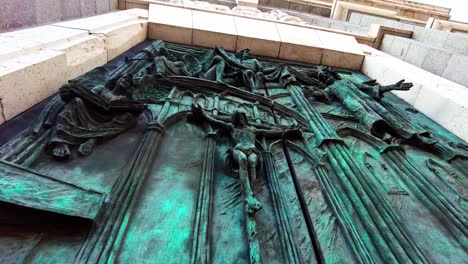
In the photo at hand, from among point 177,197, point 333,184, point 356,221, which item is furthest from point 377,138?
point 177,197

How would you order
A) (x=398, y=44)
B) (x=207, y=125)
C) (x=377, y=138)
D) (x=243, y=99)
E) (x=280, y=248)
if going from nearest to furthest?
(x=280, y=248)
(x=207, y=125)
(x=377, y=138)
(x=243, y=99)
(x=398, y=44)

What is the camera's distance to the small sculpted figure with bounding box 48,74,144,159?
2.49 meters

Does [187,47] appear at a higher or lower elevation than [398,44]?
lower

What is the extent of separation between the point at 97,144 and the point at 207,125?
1138mm

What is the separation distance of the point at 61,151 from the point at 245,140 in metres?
1.51

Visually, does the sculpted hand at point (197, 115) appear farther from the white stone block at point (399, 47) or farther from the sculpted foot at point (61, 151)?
the white stone block at point (399, 47)

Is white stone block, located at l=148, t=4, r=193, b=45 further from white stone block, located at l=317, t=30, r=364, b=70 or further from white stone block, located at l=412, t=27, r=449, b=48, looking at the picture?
white stone block, located at l=412, t=27, r=449, b=48

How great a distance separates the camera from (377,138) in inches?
148

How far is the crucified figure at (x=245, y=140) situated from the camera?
2.31 m

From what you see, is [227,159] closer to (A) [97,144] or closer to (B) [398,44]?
(A) [97,144]

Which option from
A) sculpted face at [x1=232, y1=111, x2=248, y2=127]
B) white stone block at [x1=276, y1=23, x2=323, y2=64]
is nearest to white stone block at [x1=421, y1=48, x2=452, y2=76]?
white stone block at [x1=276, y1=23, x2=323, y2=64]

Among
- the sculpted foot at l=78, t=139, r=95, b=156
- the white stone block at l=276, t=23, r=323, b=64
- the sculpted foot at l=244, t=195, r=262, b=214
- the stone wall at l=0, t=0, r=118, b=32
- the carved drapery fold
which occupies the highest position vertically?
the stone wall at l=0, t=0, r=118, b=32

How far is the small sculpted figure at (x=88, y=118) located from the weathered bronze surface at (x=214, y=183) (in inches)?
0.5

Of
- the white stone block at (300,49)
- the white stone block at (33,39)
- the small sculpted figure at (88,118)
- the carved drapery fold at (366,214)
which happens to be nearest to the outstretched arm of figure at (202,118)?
the small sculpted figure at (88,118)
